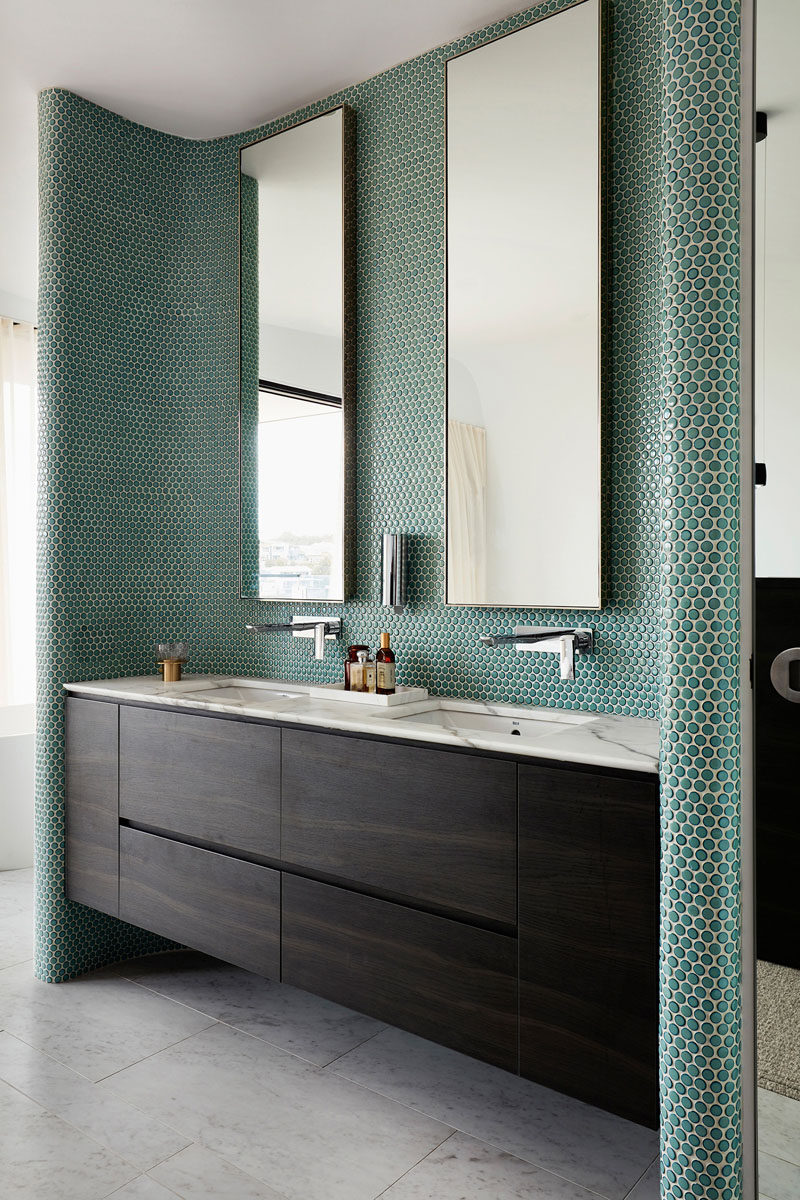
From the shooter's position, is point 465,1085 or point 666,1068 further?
point 465,1085

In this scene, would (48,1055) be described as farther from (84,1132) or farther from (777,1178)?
(777,1178)

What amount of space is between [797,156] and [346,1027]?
7.69ft

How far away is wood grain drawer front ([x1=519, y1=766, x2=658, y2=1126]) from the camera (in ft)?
5.32

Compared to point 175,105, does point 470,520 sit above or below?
below

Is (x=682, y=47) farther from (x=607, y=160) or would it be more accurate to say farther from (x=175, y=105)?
(x=175, y=105)

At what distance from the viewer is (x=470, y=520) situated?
8.05ft

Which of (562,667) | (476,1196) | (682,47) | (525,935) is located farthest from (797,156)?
(476,1196)

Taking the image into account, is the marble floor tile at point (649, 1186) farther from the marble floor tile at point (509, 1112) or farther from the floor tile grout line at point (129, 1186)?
the floor tile grout line at point (129, 1186)

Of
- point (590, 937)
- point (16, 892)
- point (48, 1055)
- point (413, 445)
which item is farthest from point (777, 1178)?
point (16, 892)

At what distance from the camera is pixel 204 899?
96.2 inches

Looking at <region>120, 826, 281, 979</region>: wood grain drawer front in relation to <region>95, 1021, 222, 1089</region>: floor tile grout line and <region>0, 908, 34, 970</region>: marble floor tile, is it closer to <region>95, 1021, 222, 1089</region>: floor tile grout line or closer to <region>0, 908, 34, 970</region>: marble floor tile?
<region>95, 1021, 222, 1089</region>: floor tile grout line

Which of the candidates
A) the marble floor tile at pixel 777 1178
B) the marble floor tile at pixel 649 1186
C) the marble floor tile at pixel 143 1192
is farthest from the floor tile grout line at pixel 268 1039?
the marble floor tile at pixel 777 1178

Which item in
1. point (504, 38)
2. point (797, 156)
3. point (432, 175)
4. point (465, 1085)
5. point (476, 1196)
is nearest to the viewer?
point (797, 156)

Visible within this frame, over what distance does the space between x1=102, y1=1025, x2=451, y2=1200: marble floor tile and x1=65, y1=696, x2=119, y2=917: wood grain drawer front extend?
1.99 ft
